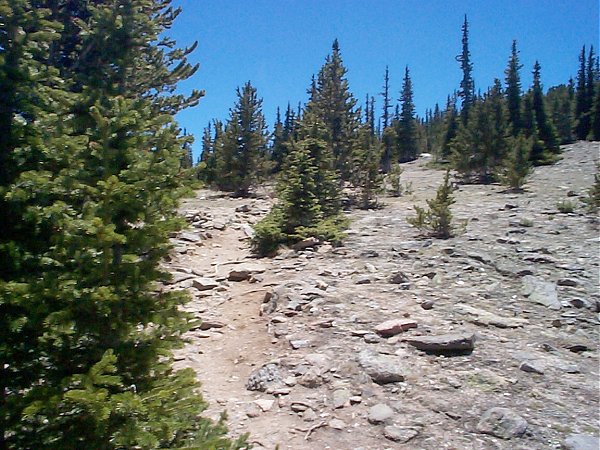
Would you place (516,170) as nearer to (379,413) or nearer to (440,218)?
(440,218)

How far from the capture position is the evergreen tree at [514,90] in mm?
47000

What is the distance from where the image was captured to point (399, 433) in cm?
536

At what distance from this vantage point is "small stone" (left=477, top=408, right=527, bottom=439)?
17.1 ft

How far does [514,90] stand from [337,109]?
103 feet

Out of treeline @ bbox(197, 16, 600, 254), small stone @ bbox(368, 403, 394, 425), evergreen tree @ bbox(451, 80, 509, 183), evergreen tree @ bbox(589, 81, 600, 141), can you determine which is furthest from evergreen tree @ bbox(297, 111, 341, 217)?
evergreen tree @ bbox(589, 81, 600, 141)

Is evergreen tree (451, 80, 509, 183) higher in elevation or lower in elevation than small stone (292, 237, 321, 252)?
higher

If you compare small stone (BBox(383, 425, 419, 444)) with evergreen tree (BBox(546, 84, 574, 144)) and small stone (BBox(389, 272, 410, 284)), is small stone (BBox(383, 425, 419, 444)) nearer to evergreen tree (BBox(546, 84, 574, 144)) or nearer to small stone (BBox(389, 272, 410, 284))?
small stone (BBox(389, 272, 410, 284))

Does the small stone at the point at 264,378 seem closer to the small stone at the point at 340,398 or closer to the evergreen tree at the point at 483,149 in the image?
the small stone at the point at 340,398

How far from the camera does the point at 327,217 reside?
1541 cm

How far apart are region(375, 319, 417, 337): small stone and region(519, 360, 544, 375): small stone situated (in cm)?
176

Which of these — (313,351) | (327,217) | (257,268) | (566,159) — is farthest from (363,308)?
(566,159)

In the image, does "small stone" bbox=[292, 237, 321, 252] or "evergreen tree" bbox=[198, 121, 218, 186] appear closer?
"evergreen tree" bbox=[198, 121, 218, 186]

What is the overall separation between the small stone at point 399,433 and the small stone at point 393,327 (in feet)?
7.30

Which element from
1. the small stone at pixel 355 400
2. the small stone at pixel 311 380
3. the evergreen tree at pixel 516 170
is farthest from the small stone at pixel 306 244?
the evergreen tree at pixel 516 170
